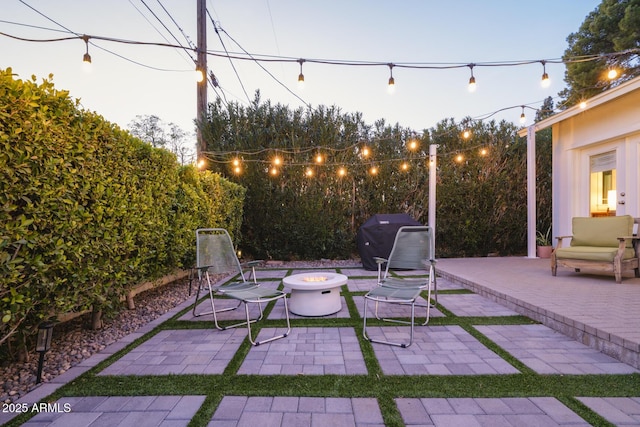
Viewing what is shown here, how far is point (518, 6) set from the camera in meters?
8.32

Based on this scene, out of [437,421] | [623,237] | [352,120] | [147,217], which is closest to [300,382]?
[437,421]

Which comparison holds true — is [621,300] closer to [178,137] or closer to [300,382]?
[300,382]

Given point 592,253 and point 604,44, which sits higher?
point 604,44

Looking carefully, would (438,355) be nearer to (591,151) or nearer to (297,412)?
(297,412)

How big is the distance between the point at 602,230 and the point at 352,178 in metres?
5.02

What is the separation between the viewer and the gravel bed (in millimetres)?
2090

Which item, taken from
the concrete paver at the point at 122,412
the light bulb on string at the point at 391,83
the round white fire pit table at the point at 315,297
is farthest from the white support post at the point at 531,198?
the concrete paver at the point at 122,412

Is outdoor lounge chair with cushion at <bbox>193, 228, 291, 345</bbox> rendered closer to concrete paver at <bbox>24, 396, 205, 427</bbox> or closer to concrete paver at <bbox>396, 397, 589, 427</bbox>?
concrete paver at <bbox>24, 396, 205, 427</bbox>

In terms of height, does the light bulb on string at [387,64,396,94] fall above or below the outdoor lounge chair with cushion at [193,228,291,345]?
above

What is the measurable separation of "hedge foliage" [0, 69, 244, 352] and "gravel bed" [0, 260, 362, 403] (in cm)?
32

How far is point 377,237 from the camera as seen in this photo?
6.47m

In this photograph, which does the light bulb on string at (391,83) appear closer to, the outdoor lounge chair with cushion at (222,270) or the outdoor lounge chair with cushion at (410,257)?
the outdoor lounge chair with cushion at (410,257)

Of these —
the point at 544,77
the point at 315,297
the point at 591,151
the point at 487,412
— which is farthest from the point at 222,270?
the point at 591,151

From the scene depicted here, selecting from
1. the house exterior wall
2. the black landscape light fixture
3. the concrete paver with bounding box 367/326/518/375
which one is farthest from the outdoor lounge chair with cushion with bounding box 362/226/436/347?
the house exterior wall
